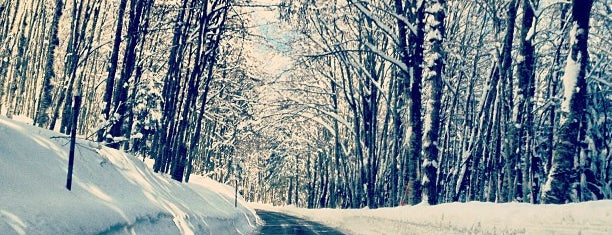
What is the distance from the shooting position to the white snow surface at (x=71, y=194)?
571cm

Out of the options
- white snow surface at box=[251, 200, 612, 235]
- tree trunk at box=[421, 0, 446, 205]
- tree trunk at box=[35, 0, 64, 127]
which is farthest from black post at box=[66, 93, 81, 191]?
tree trunk at box=[421, 0, 446, 205]

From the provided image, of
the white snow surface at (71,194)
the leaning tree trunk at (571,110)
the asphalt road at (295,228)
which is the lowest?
the asphalt road at (295,228)

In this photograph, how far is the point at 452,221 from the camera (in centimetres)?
917

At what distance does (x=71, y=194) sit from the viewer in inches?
285

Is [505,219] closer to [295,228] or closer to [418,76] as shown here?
[418,76]

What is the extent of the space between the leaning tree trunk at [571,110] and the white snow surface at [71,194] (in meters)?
6.53

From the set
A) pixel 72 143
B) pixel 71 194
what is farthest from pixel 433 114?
pixel 71 194

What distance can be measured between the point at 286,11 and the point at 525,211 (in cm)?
989

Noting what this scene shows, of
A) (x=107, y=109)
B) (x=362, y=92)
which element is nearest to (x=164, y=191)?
(x=107, y=109)

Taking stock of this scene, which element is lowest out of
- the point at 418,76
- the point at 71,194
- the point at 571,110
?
the point at 71,194

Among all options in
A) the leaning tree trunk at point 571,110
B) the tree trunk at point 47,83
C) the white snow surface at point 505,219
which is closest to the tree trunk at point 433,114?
the white snow surface at point 505,219

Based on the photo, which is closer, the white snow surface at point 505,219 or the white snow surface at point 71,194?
the white snow surface at point 71,194

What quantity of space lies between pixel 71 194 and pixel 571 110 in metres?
7.59

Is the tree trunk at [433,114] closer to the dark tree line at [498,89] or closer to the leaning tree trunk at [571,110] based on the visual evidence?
the dark tree line at [498,89]
